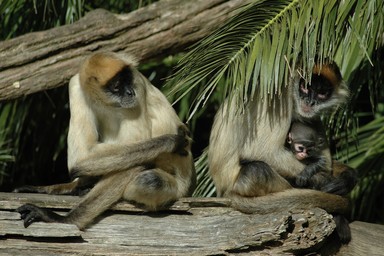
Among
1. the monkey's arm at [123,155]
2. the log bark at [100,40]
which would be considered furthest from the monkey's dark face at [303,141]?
the log bark at [100,40]

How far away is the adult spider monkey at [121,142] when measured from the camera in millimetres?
6652

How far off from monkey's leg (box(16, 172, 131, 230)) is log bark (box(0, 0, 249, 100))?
103 inches

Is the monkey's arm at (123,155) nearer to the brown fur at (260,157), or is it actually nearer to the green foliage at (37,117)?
the brown fur at (260,157)

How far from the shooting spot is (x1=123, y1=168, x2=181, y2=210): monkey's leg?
6633 mm

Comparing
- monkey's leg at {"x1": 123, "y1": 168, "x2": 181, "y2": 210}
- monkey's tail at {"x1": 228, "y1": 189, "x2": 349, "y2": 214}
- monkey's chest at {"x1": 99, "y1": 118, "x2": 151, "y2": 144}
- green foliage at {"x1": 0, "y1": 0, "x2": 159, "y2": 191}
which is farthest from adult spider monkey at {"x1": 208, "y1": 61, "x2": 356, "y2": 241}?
green foliage at {"x1": 0, "y1": 0, "x2": 159, "y2": 191}

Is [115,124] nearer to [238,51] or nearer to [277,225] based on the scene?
[238,51]

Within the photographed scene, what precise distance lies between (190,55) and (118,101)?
2.45 ft

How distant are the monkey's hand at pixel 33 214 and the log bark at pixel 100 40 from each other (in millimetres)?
2768

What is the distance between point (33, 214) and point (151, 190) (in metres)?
0.94

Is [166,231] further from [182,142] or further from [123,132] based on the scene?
[123,132]

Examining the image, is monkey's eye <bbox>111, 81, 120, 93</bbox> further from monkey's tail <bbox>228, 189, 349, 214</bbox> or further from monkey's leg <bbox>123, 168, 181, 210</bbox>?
monkey's tail <bbox>228, 189, 349, 214</bbox>

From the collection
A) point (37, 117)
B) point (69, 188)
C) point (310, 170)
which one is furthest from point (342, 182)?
point (37, 117)

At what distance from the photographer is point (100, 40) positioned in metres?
9.23

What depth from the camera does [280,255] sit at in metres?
6.54
